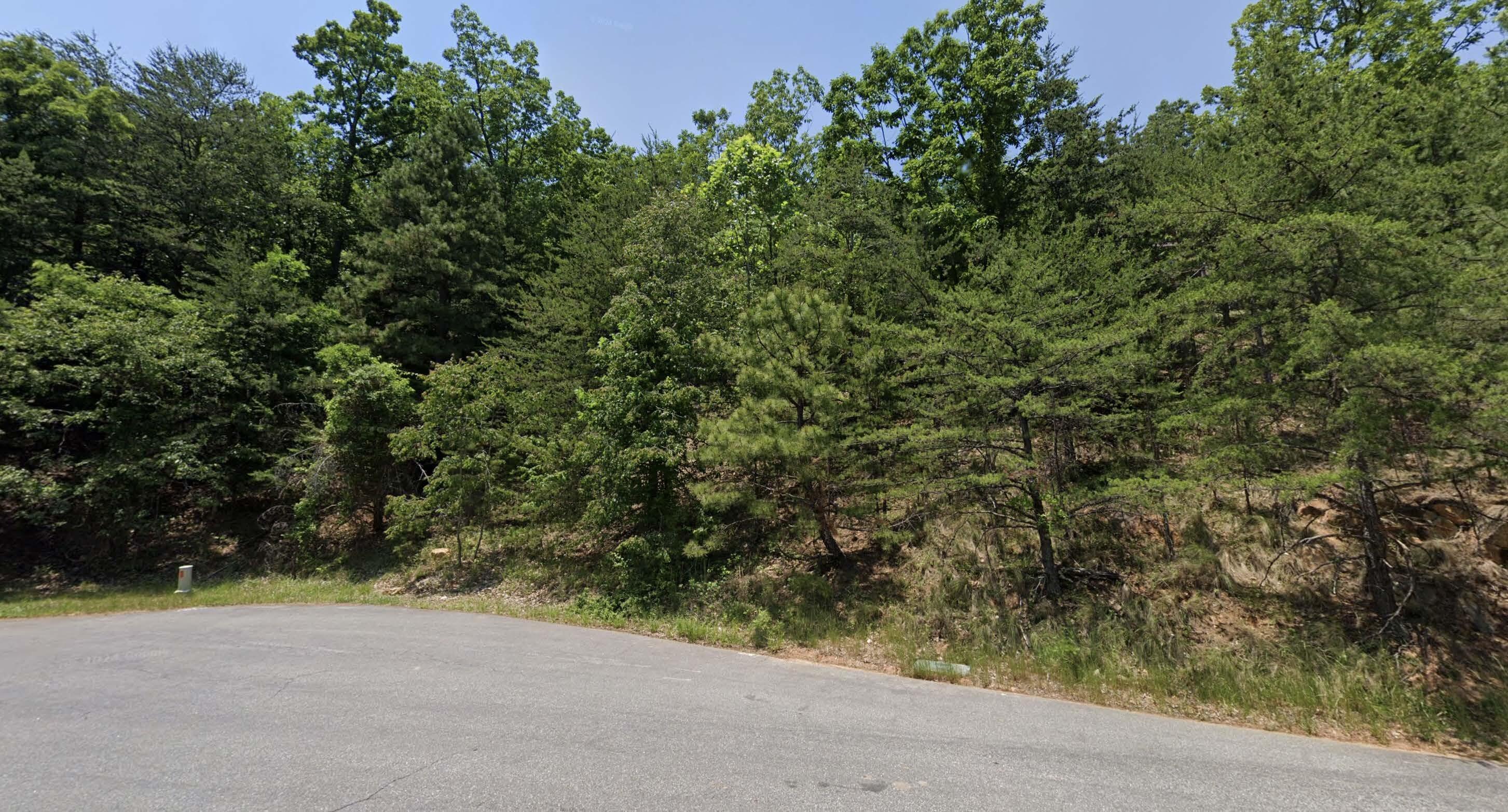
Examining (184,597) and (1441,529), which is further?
(184,597)

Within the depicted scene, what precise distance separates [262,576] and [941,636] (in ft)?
52.3

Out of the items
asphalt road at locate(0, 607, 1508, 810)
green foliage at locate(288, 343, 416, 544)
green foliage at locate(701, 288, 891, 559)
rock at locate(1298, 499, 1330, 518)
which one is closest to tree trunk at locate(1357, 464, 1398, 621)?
rock at locate(1298, 499, 1330, 518)

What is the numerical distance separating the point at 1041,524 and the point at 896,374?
341 cm

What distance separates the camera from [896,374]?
10211mm

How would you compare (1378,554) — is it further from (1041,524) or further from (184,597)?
(184,597)

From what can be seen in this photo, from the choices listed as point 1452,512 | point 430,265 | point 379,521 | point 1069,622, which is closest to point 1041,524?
point 1069,622

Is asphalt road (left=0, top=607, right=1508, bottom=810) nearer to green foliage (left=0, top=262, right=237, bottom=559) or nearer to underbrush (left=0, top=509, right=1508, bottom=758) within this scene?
underbrush (left=0, top=509, right=1508, bottom=758)

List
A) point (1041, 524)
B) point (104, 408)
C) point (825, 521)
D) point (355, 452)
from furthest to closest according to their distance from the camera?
point (104, 408), point (355, 452), point (825, 521), point (1041, 524)

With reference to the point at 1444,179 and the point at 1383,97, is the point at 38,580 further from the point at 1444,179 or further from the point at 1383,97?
the point at 1383,97

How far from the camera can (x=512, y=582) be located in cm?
1204

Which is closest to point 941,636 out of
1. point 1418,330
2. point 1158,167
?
point 1418,330

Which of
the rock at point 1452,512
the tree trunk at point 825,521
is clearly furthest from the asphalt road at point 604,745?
the rock at point 1452,512

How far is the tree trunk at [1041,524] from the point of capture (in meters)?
8.41

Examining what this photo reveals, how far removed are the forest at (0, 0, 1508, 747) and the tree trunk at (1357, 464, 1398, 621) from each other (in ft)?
0.20
